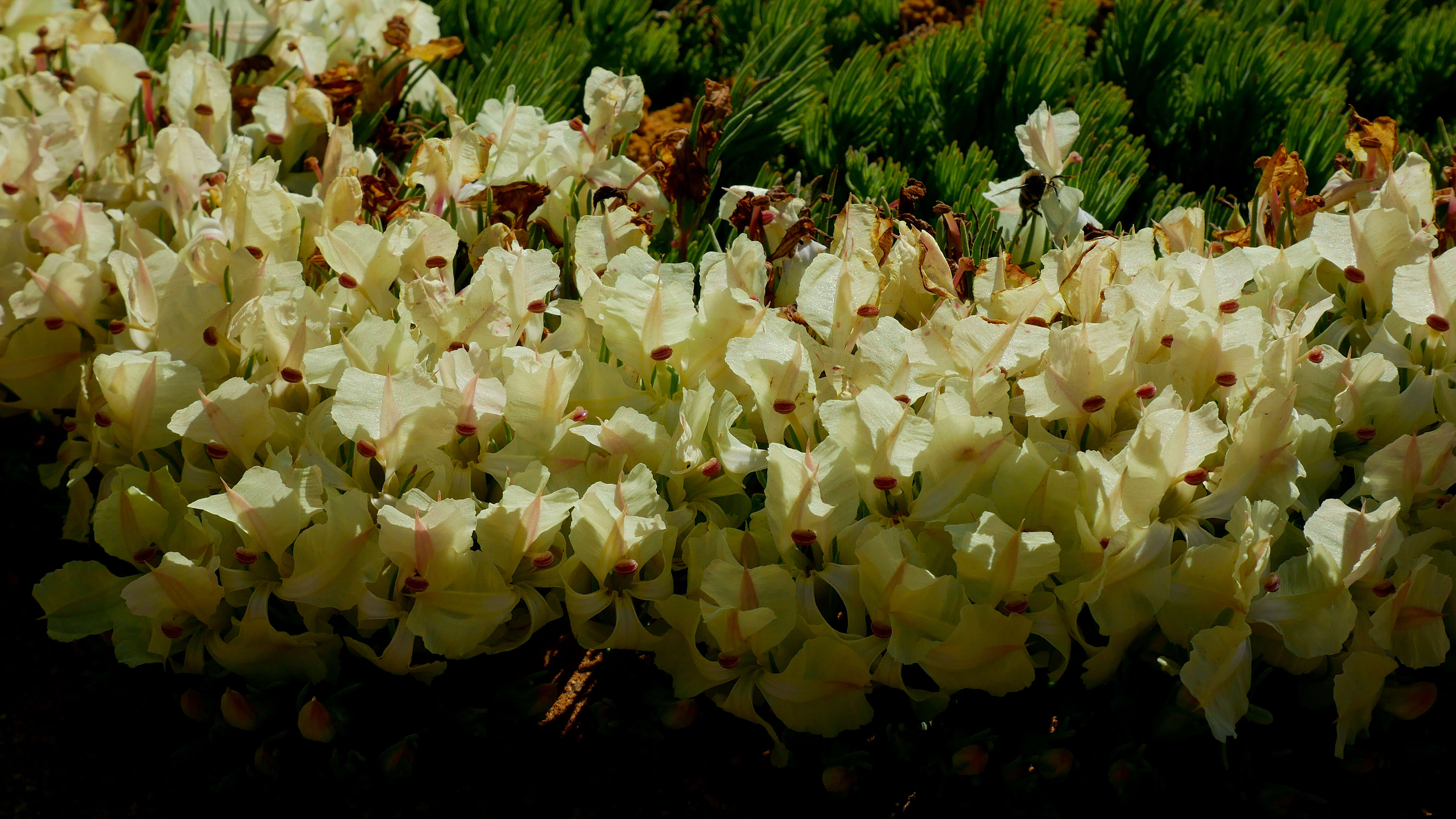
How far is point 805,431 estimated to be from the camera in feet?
4.25

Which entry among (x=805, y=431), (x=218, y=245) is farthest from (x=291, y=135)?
(x=805, y=431)

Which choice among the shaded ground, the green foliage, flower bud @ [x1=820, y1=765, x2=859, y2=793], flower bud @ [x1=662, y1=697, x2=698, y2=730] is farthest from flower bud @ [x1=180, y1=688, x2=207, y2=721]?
the green foliage

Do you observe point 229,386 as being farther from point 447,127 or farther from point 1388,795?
point 1388,795

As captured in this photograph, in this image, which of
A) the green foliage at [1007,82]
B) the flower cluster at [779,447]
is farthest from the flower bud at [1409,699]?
the green foliage at [1007,82]

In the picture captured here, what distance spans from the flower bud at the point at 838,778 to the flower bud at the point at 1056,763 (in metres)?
0.21

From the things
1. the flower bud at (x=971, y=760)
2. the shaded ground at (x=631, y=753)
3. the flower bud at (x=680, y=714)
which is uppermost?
the flower bud at (x=971, y=760)

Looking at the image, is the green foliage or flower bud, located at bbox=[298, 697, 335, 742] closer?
flower bud, located at bbox=[298, 697, 335, 742]

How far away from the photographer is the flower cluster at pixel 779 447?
1150mm

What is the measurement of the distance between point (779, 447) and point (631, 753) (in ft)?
1.74

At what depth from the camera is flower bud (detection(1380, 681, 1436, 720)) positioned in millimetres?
1203

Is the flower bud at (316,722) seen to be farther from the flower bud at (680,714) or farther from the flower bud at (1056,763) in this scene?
the flower bud at (1056,763)

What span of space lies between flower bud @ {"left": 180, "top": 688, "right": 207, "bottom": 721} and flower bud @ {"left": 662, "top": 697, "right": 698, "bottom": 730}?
0.56 m

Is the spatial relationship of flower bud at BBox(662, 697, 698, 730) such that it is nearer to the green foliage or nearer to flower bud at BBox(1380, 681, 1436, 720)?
flower bud at BBox(1380, 681, 1436, 720)

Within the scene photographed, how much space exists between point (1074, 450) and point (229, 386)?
988 mm
